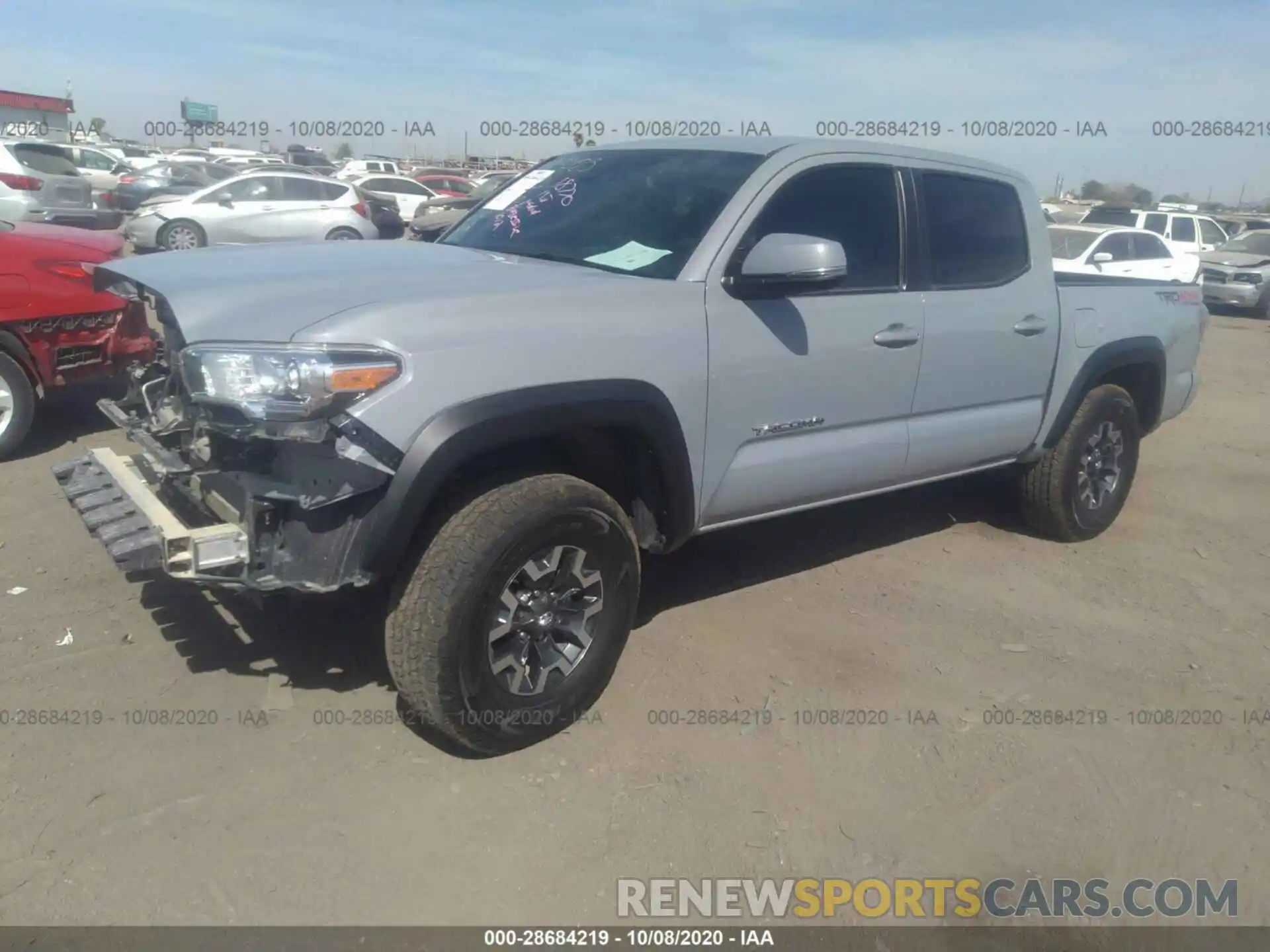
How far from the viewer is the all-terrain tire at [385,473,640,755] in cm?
301

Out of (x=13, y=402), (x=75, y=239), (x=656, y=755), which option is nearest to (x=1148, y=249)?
(x=75, y=239)

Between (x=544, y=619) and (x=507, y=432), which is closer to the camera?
(x=507, y=432)

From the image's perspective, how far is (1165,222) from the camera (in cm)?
1934

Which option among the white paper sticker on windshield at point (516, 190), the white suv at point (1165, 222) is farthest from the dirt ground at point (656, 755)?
the white suv at point (1165, 222)

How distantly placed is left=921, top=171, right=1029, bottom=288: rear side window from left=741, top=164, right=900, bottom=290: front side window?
0.82ft

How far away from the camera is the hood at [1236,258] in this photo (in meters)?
18.1

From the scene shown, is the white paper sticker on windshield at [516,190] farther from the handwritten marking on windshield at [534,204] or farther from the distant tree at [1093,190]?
the distant tree at [1093,190]

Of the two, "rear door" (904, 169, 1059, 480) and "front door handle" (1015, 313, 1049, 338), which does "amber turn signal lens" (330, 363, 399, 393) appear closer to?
"rear door" (904, 169, 1059, 480)

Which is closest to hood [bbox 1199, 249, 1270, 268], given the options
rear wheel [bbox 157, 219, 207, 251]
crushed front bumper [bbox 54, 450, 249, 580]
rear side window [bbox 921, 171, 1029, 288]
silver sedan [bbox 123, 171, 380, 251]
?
silver sedan [bbox 123, 171, 380, 251]

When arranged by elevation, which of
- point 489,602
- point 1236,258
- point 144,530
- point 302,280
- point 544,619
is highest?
point 302,280

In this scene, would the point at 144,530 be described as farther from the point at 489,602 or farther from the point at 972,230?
the point at 972,230

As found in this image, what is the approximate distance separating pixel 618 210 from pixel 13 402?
3.73 m

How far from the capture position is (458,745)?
10.7 ft

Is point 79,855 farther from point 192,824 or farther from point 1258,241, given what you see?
point 1258,241
